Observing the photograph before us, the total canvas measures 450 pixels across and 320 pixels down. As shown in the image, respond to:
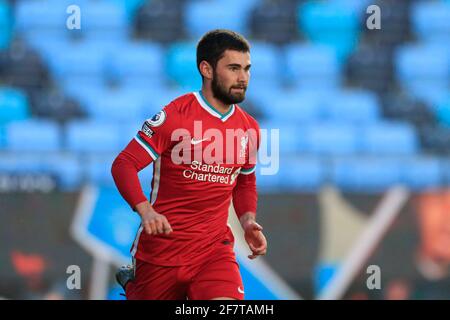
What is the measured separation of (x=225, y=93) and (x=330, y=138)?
5.95 meters

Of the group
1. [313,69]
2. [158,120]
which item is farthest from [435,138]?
[158,120]

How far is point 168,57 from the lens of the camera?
1247 cm

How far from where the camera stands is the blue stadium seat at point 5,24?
40.5 ft

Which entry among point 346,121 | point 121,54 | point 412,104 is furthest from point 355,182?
point 121,54

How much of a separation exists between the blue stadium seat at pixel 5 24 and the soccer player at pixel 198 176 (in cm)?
707

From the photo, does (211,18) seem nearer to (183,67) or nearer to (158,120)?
(183,67)

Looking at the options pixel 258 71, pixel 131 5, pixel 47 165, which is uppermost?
pixel 131 5

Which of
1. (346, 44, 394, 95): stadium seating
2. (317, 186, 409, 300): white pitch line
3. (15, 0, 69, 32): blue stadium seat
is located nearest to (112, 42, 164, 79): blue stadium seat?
(15, 0, 69, 32): blue stadium seat

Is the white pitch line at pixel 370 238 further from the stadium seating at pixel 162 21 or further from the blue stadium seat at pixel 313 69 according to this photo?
the stadium seating at pixel 162 21

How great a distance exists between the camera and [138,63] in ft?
40.7

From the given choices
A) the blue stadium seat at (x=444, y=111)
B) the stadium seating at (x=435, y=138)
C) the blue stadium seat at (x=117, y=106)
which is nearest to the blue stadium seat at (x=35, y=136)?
the blue stadium seat at (x=117, y=106)

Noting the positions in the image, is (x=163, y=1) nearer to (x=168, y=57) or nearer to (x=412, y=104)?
(x=168, y=57)

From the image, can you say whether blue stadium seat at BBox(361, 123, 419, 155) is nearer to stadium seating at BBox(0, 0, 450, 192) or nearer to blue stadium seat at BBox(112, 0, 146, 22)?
stadium seating at BBox(0, 0, 450, 192)
